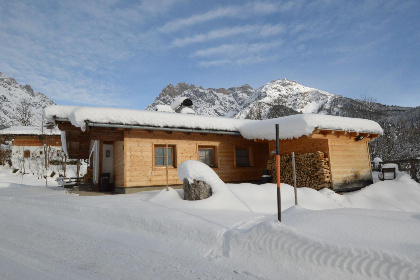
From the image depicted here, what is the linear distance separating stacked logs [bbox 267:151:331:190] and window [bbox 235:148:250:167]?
94.1 inches

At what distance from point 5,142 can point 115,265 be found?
42.2 meters

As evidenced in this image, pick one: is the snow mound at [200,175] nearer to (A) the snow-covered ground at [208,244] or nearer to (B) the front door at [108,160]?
(A) the snow-covered ground at [208,244]

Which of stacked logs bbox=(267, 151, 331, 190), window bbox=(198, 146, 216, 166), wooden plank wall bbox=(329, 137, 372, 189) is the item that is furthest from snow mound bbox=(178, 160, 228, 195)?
wooden plank wall bbox=(329, 137, 372, 189)

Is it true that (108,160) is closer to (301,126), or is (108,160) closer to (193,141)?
(193,141)

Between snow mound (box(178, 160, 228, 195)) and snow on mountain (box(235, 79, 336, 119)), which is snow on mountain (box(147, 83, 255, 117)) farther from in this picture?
snow mound (box(178, 160, 228, 195))

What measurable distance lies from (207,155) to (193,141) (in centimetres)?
104

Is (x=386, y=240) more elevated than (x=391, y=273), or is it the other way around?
(x=386, y=240)

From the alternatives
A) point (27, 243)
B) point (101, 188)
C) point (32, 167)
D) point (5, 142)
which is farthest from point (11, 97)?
point (27, 243)

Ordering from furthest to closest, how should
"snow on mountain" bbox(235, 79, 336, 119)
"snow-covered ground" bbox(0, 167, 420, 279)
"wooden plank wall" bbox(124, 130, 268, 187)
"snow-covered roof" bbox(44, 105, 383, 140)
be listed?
1. "snow on mountain" bbox(235, 79, 336, 119)
2. "wooden plank wall" bbox(124, 130, 268, 187)
3. "snow-covered roof" bbox(44, 105, 383, 140)
4. "snow-covered ground" bbox(0, 167, 420, 279)

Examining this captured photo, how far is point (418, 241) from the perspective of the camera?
2863mm

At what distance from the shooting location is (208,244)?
4141mm

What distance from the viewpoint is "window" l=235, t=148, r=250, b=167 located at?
13266 mm

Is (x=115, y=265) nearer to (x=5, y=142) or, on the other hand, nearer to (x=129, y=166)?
(x=129, y=166)

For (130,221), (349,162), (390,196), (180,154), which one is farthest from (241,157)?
(130,221)
